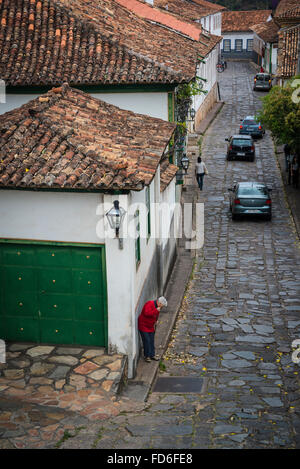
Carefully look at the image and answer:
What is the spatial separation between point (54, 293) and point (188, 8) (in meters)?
41.4

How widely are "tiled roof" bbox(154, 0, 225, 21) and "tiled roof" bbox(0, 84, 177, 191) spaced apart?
82.8ft

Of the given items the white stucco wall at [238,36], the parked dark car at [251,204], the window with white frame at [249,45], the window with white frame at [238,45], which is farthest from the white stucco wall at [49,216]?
the window with white frame at [238,45]

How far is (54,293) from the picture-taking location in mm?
13125

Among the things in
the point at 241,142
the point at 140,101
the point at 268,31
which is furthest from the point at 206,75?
the point at 140,101

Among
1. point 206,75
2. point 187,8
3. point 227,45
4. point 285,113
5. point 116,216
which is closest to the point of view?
point 116,216

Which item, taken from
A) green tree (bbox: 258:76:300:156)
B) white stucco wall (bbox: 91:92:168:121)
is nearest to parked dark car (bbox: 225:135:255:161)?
green tree (bbox: 258:76:300:156)

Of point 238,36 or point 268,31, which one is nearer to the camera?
point 268,31

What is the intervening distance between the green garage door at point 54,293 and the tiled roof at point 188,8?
2837 cm

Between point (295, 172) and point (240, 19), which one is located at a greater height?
point (240, 19)

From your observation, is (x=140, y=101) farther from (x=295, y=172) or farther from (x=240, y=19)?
(x=240, y=19)
